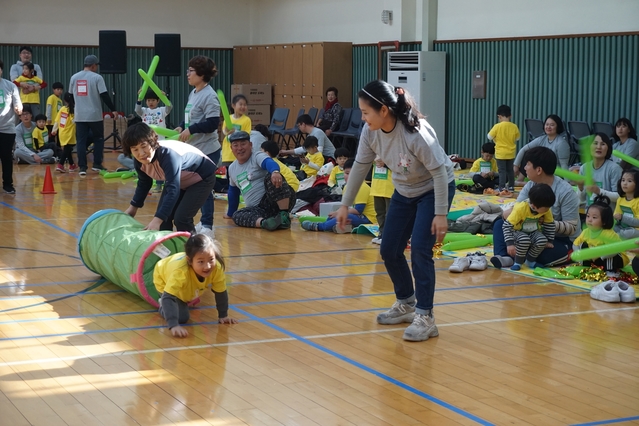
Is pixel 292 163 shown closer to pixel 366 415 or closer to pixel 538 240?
pixel 538 240

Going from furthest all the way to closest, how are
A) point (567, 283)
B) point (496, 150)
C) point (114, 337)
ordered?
1. point (496, 150)
2. point (567, 283)
3. point (114, 337)

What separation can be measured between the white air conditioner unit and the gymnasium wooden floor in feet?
33.6

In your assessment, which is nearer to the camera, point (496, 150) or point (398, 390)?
point (398, 390)

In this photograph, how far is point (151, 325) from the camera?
5.64 m

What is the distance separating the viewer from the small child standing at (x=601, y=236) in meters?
7.09

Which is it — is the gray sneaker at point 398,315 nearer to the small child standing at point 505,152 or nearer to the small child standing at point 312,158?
the small child standing at point 312,158

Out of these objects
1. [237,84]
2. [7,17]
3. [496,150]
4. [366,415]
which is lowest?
[366,415]

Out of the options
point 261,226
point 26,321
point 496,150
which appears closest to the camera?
point 26,321

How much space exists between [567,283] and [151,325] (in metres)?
3.35

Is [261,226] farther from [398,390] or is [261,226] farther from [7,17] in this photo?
[7,17]

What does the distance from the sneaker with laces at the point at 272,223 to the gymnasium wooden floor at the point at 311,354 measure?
1.69 m

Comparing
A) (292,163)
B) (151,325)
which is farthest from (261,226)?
(292,163)

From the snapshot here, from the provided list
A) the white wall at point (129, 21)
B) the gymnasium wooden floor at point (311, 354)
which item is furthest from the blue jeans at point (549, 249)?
the white wall at point (129, 21)

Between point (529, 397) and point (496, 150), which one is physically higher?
point (496, 150)
